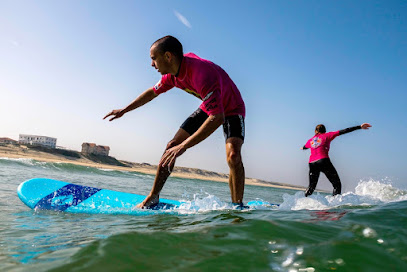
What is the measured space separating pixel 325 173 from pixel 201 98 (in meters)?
4.02

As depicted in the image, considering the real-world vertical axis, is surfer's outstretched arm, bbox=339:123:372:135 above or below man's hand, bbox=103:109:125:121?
above

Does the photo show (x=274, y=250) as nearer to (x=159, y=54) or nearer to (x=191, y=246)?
(x=191, y=246)

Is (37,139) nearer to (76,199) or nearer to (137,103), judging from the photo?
(76,199)

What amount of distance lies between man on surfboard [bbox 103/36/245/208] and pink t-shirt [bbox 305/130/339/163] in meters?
3.31

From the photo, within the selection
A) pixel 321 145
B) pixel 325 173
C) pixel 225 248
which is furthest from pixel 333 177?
pixel 225 248

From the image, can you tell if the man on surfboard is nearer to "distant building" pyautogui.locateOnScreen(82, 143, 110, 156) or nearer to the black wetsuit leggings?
the black wetsuit leggings

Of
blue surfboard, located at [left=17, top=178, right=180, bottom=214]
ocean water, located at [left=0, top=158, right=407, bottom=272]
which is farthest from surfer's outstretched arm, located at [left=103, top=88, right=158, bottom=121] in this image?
ocean water, located at [left=0, top=158, right=407, bottom=272]

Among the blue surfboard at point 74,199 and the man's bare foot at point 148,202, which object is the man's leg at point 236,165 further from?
the man's bare foot at point 148,202

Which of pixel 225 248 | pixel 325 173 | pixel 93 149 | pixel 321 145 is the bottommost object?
pixel 225 248

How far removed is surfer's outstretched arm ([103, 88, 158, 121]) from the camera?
13.1 feet

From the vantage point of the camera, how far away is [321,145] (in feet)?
20.5

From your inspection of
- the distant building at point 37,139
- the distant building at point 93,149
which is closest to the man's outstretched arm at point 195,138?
the distant building at point 93,149

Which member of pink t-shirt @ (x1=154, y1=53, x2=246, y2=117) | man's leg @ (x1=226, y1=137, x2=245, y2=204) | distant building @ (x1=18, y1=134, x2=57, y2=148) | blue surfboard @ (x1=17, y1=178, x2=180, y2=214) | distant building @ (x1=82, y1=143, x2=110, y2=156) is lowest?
blue surfboard @ (x1=17, y1=178, x2=180, y2=214)

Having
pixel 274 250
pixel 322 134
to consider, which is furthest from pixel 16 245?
pixel 322 134
